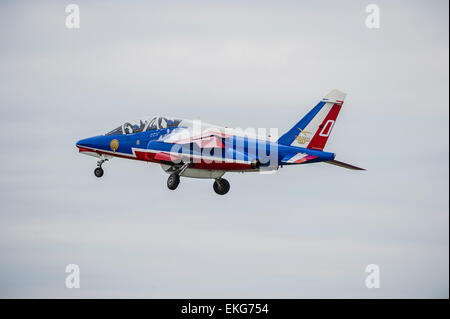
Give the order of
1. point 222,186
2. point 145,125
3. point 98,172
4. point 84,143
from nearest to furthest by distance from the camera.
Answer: point 222,186 → point 145,125 → point 98,172 → point 84,143

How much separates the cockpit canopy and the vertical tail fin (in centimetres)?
661

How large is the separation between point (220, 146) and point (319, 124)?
462cm

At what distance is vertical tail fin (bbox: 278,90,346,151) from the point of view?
5141 cm

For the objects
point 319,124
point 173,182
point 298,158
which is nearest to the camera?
point 298,158

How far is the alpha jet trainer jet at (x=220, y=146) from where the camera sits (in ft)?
169

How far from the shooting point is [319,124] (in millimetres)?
51469

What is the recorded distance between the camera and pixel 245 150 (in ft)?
171

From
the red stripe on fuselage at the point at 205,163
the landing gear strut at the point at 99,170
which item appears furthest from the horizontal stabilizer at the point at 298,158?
the landing gear strut at the point at 99,170

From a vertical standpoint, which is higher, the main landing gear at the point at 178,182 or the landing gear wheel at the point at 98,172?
the landing gear wheel at the point at 98,172

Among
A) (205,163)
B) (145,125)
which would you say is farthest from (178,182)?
(145,125)

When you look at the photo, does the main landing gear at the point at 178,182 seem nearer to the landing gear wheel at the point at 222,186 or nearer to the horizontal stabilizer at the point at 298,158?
the landing gear wheel at the point at 222,186

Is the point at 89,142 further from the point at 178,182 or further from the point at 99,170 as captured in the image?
the point at 178,182
